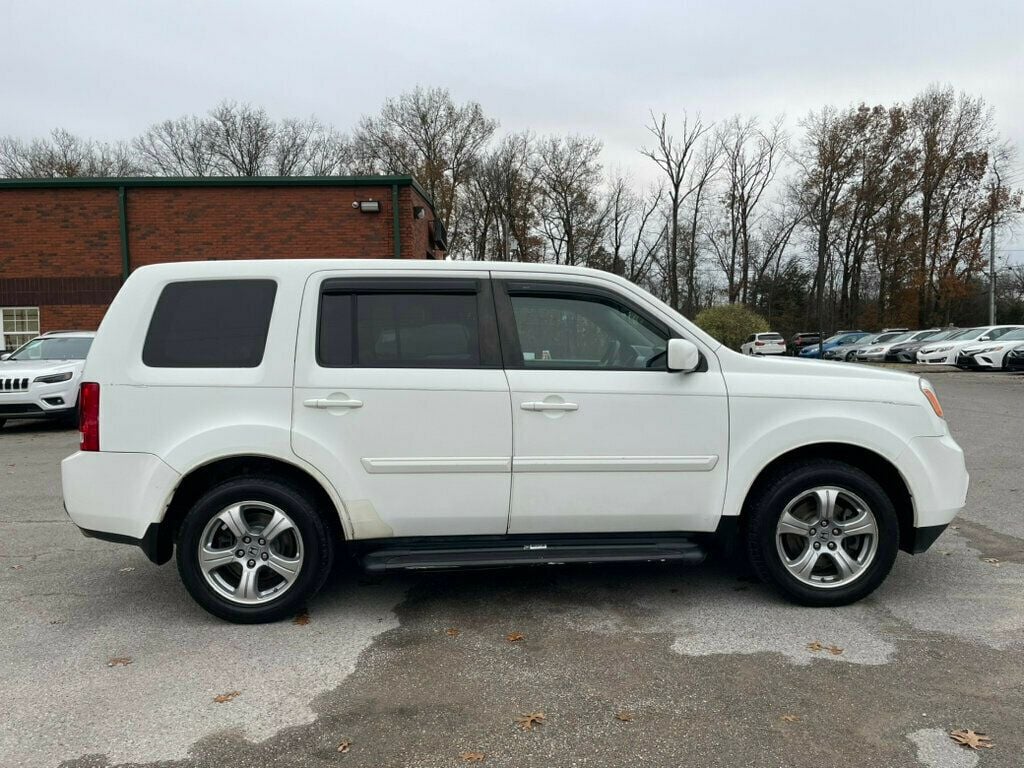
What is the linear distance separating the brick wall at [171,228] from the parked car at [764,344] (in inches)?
977

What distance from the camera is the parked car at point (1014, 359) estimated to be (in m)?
21.6

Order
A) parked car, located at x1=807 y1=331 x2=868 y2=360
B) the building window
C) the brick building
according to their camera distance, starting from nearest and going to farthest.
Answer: the brick building → the building window → parked car, located at x1=807 y1=331 x2=868 y2=360

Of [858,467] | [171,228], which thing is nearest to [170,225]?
[171,228]

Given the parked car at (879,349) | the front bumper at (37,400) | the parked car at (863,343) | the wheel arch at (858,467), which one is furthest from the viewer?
the parked car at (863,343)

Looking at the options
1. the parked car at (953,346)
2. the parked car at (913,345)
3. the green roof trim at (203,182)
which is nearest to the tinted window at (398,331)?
the green roof trim at (203,182)

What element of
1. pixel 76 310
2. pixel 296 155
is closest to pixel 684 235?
pixel 296 155

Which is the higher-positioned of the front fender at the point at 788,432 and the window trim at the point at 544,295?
the window trim at the point at 544,295

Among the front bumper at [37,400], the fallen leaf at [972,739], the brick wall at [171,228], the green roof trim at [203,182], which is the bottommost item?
the fallen leaf at [972,739]

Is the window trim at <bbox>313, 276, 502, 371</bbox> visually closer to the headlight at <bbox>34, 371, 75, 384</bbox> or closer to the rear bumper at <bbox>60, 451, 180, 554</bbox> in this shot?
the rear bumper at <bbox>60, 451, 180, 554</bbox>

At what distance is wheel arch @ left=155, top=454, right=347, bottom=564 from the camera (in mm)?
3758

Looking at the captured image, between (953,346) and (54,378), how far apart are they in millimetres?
28160

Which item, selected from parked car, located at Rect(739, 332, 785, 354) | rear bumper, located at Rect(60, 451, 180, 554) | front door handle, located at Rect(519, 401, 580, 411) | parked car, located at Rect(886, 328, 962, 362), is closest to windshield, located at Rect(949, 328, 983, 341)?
parked car, located at Rect(886, 328, 962, 362)

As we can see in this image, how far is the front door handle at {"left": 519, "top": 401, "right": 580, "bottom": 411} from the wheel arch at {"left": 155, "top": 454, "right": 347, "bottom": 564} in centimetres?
111

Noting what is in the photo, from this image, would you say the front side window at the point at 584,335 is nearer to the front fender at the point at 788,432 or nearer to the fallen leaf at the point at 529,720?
the front fender at the point at 788,432
